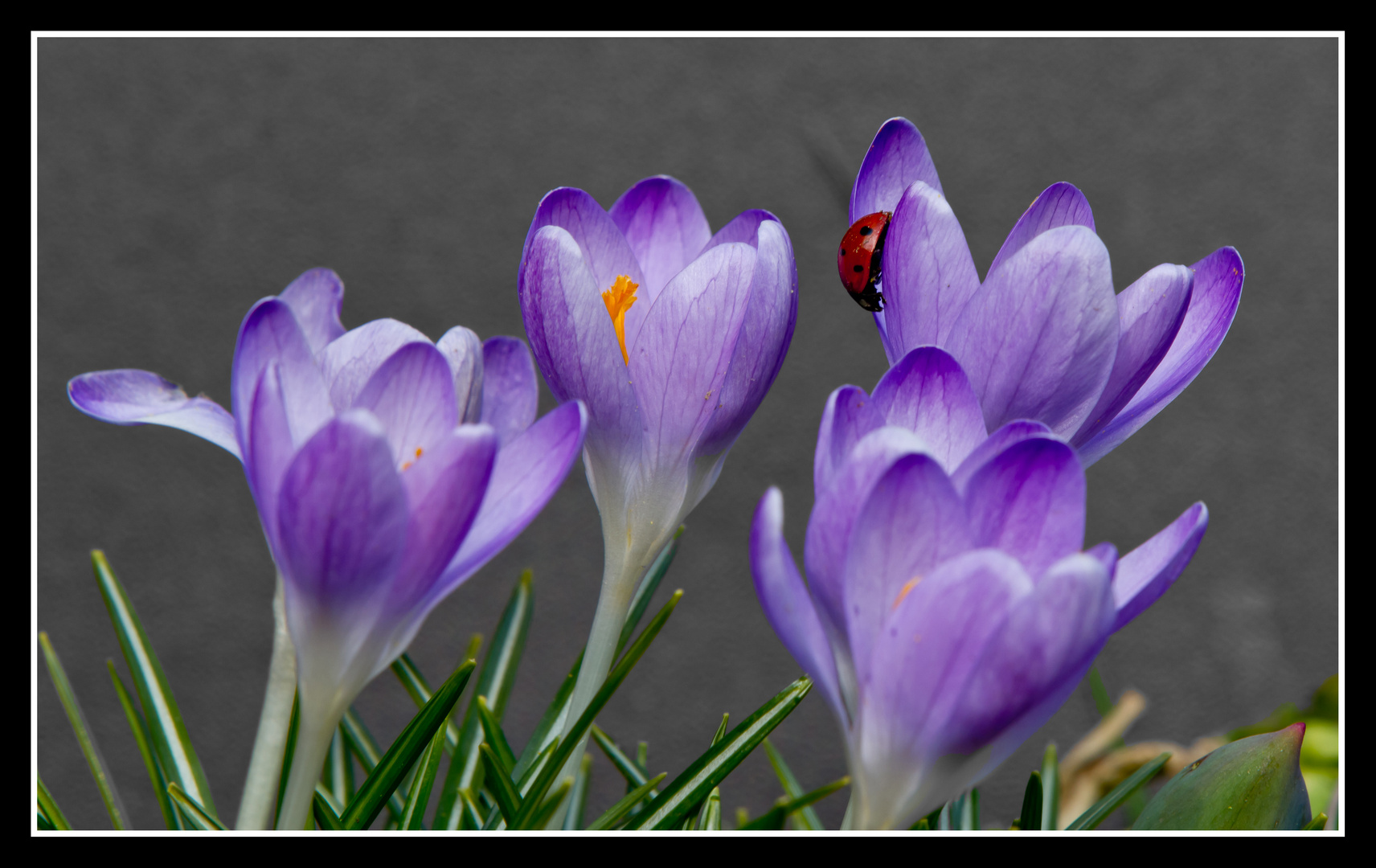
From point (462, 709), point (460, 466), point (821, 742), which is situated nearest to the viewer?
point (460, 466)

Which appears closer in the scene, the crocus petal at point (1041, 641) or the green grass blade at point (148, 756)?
the crocus petal at point (1041, 641)

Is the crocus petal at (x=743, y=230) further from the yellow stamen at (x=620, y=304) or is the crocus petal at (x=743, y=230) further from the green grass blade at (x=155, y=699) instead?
the green grass blade at (x=155, y=699)

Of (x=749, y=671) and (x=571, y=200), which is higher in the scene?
(x=571, y=200)

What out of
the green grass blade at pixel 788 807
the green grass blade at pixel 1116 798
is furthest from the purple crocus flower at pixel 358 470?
the green grass blade at pixel 1116 798

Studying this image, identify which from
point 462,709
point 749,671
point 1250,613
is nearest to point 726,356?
point 462,709

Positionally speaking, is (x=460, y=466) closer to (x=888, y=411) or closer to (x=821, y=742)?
(x=888, y=411)

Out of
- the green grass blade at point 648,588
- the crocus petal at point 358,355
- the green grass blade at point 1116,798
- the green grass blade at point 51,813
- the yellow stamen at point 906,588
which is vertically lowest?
the green grass blade at point 1116,798

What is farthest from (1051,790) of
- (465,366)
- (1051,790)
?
(465,366)

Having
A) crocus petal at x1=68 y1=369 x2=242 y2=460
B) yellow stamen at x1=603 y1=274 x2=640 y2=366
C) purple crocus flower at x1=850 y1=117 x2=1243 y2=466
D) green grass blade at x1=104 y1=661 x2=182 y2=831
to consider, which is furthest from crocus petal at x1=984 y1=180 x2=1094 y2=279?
green grass blade at x1=104 y1=661 x2=182 y2=831
